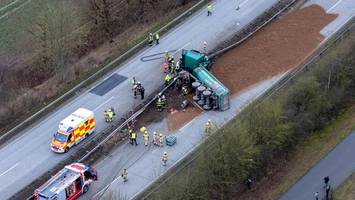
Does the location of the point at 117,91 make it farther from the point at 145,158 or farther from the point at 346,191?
the point at 346,191

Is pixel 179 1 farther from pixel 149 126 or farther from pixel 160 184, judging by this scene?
pixel 160 184

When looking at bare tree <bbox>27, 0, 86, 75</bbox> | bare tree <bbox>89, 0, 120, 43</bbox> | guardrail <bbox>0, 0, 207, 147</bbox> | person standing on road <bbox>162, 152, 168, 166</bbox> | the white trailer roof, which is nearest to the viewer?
person standing on road <bbox>162, 152, 168, 166</bbox>

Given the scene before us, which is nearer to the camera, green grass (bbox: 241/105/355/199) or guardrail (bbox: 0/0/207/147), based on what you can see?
green grass (bbox: 241/105/355/199)

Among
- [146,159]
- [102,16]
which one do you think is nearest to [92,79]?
[102,16]

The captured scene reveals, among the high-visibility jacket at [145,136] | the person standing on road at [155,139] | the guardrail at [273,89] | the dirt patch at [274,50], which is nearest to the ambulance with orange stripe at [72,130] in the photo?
the high-visibility jacket at [145,136]

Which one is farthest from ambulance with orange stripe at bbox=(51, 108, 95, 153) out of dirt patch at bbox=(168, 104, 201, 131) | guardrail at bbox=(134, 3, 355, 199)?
guardrail at bbox=(134, 3, 355, 199)

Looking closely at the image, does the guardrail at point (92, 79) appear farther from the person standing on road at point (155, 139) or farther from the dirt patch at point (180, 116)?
the person standing on road at point (155, 139)

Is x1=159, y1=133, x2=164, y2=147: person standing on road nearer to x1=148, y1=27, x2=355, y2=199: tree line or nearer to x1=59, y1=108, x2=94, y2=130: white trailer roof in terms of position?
x1=148, y1=27, x2=355, y2=199: tree line

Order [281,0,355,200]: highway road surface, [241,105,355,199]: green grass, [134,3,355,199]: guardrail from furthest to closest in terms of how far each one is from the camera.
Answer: [241,105,355,199]: green grass < [281,0,355,200]: highway road surface < [134,3,355,199]: guardrail
